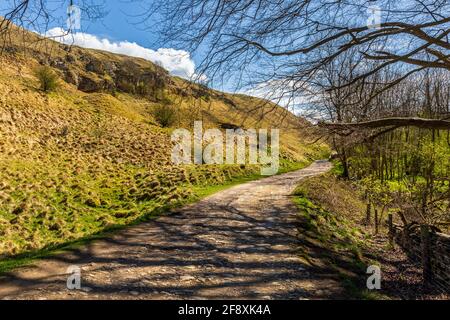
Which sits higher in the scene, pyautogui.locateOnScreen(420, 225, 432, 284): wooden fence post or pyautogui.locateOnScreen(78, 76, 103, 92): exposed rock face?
pyautogui.locateOnScreen(78, 76, 103, 92): exposed rock face

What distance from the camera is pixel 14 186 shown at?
1550 centimetres

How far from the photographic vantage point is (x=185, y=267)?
5613mm

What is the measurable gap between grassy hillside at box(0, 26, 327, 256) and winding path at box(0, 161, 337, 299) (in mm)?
2376

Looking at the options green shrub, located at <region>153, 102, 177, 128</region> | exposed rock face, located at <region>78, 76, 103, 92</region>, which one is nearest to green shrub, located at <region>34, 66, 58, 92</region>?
exposed rock face, located at <region>78, 76, 103, 92</region>

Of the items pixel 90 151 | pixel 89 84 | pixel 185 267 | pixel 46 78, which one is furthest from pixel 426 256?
pixel 89 84

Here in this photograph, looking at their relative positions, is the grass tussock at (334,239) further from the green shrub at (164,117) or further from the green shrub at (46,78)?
the green shrub at (46,78)

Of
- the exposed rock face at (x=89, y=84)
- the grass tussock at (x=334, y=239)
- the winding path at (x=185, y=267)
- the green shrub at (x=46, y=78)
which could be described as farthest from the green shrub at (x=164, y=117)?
the winding path at (x=185, y=267)

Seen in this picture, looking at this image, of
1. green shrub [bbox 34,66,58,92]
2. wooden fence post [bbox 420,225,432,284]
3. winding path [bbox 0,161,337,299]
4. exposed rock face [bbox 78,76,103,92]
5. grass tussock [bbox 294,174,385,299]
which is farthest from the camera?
exposed rock face [bbox 78,76,103,92]

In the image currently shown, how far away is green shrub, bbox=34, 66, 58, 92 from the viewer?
31688mm

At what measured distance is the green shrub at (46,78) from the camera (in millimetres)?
31688

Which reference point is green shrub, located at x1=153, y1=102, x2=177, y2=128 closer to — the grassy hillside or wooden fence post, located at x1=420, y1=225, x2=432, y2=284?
the grassy hillside
